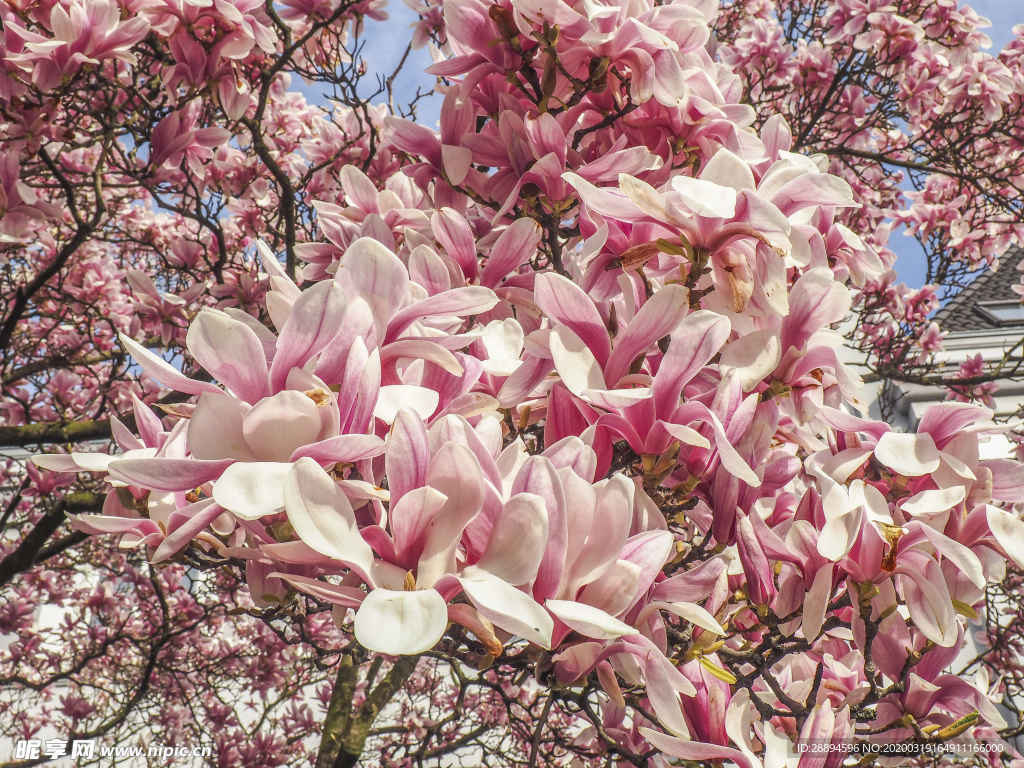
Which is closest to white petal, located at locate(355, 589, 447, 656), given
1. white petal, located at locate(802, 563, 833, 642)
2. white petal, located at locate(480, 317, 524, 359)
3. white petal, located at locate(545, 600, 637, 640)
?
white petal, located at locate(545, 600, 637, 640)

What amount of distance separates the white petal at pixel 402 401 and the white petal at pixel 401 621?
0.72ft

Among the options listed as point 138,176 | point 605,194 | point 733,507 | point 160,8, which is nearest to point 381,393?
point 605,194

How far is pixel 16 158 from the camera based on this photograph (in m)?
2.05

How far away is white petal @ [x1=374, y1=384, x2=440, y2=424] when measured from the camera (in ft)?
2.37

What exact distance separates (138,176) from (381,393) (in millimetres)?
1960

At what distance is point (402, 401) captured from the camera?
740mm

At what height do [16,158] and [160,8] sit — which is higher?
[160,8]

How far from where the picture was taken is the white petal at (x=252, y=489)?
57cm

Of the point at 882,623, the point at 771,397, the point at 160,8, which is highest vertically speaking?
the point at 160,8

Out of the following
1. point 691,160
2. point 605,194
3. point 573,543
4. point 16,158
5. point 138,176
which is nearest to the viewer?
point 573,543

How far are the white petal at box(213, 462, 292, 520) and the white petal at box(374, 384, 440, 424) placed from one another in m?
0.13

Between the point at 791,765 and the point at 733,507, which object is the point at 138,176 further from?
the point at 791,765

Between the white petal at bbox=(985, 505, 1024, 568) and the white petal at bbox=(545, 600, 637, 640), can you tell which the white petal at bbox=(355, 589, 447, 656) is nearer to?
the white petal at bbox=(545, 600, 637, 640)

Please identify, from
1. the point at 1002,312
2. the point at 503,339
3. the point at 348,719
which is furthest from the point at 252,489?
the point at 1002,312
